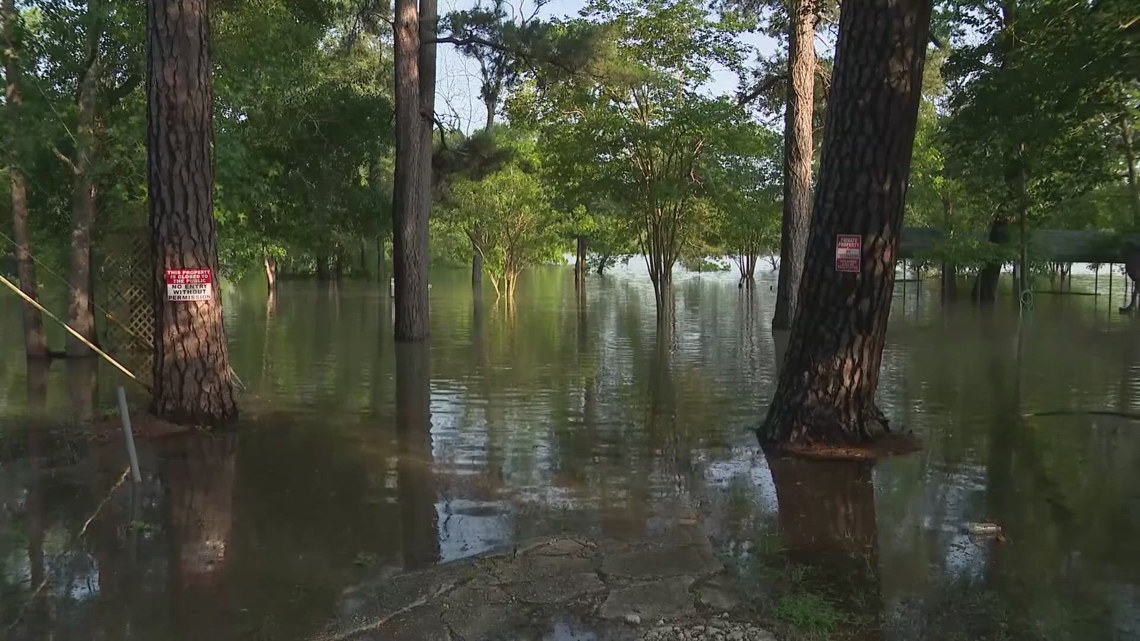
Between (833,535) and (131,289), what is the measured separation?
10.7 meters

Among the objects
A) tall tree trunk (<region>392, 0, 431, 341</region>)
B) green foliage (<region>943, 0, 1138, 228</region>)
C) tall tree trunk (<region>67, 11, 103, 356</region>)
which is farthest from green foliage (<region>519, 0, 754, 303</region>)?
tall tree trunk (<region>67, 11, 103, 356</region>)

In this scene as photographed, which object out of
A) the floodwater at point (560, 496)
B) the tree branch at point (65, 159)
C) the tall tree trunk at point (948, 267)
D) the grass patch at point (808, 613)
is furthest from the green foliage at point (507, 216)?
the grass patch at point (808, 613)

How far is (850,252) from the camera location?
22.9 ft

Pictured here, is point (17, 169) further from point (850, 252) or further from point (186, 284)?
point (850, 252)

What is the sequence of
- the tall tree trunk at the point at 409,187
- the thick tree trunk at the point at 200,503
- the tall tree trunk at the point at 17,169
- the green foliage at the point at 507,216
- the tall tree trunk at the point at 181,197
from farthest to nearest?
1. the green foliage at the point at 507,216
2. the tall tree trunk at the point at 409,187
3. the tall tree trunk at the point at 17,169
4. the tall tree trunk at the point at 181,197
5. the thick tree trunk at the point at 200,503

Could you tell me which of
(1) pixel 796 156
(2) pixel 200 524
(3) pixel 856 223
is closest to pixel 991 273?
(1) pixel 796 156

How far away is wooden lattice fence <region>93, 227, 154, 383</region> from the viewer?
12.0 m

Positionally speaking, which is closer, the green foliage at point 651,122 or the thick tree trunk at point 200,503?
the thick tree trunk at point 200,503

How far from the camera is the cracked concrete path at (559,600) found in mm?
3844

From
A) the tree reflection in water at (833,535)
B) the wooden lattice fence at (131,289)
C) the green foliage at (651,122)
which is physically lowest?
the tree reflection in water at (833,535)

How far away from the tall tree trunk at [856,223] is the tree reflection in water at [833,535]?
561 mm

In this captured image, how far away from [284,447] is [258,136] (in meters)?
10.2

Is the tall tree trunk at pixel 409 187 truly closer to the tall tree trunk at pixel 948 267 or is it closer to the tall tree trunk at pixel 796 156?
the tall tree trunk at pixel 796 156

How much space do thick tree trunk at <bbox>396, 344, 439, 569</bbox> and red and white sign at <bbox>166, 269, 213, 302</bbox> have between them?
231cm
